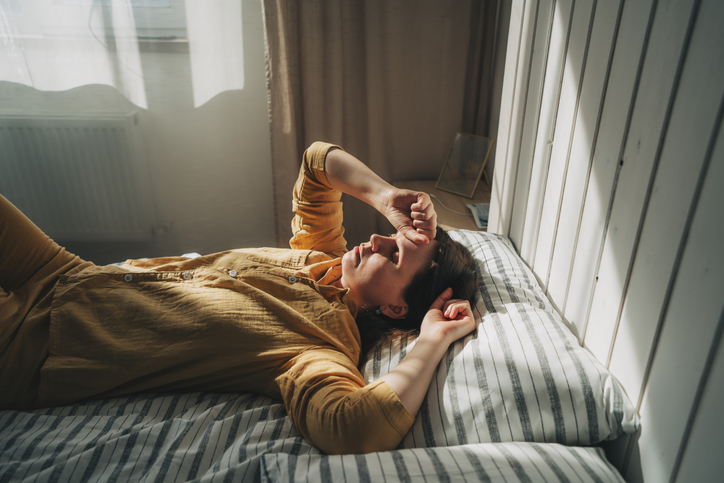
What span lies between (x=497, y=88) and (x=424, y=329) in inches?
64.4

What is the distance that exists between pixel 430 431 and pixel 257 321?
1.51 ft

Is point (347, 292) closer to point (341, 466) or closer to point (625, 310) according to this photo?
point (341, 466)

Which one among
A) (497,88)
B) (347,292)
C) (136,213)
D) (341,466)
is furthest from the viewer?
(136,213)

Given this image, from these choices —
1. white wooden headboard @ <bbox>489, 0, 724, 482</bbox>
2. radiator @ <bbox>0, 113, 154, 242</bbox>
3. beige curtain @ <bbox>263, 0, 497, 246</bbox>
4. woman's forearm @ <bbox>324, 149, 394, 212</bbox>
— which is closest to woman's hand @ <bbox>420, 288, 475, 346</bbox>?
white wooden headboard @ <bbox>489, 0, 724, 482</bbox>

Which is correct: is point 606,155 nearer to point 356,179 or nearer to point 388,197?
point 388,197

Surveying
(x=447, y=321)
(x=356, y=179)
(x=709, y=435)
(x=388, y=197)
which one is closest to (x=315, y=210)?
(x=356, y=179)

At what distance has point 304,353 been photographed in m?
1.05

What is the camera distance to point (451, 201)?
6.97 ft

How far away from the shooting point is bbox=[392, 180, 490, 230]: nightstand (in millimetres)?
1844

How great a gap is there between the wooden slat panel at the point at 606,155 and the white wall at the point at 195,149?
1.86 m

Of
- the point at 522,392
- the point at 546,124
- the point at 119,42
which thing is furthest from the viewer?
the point at 119,42

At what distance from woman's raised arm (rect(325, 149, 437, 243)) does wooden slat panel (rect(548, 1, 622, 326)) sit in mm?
323

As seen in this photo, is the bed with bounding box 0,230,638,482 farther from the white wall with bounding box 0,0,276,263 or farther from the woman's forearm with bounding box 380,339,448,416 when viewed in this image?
the white wall with bounding box 0,0,276,263

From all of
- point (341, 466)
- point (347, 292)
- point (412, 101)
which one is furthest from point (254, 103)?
point (341, 466)
